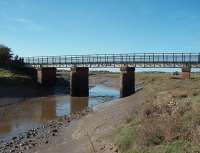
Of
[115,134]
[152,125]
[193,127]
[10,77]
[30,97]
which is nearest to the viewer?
[193,127]

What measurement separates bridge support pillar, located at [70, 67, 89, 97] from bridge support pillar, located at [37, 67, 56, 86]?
1078 centimetres

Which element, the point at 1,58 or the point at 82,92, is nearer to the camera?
the point at 82,92

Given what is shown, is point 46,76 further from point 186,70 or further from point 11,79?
point 186,70

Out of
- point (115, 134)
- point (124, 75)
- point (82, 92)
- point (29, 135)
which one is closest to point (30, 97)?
point (82, 92)

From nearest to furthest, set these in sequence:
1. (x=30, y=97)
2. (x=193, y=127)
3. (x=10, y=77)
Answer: (x=193, y=127) < (x=30, y=97) < (x=10, y=77)

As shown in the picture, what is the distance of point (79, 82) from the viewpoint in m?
54.5

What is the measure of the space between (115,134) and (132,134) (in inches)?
74.1

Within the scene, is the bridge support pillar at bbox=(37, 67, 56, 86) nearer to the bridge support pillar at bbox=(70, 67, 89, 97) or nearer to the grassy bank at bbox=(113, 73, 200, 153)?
the bridge support pillar at bbox=(70, 67, 89, 97)

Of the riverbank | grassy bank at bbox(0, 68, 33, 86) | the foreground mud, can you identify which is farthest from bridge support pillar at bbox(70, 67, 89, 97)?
the riverbank

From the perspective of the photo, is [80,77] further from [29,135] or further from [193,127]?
[193,127]

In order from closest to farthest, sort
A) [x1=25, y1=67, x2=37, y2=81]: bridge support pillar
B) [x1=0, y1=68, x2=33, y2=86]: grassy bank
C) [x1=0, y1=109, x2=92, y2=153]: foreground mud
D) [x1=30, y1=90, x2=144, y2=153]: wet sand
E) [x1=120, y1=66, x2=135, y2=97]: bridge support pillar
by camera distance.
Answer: [x1=30, y1=90, x2=144, y2=153]: wet sand
[x1=0, y1=109, x2=92, y2=153]: foreground mud
[x1=120, y1=66, x2=135, y2=97]: bridge support pillar
[x1=0, y1=68, x2=33, y2=86]: grassy bank
[x1=25, y1=67, x2=37, y2=81]: bridge support pillar

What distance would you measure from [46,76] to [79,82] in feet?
40.2

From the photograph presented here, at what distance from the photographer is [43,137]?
20.2 metres

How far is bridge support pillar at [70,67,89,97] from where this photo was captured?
177ft
